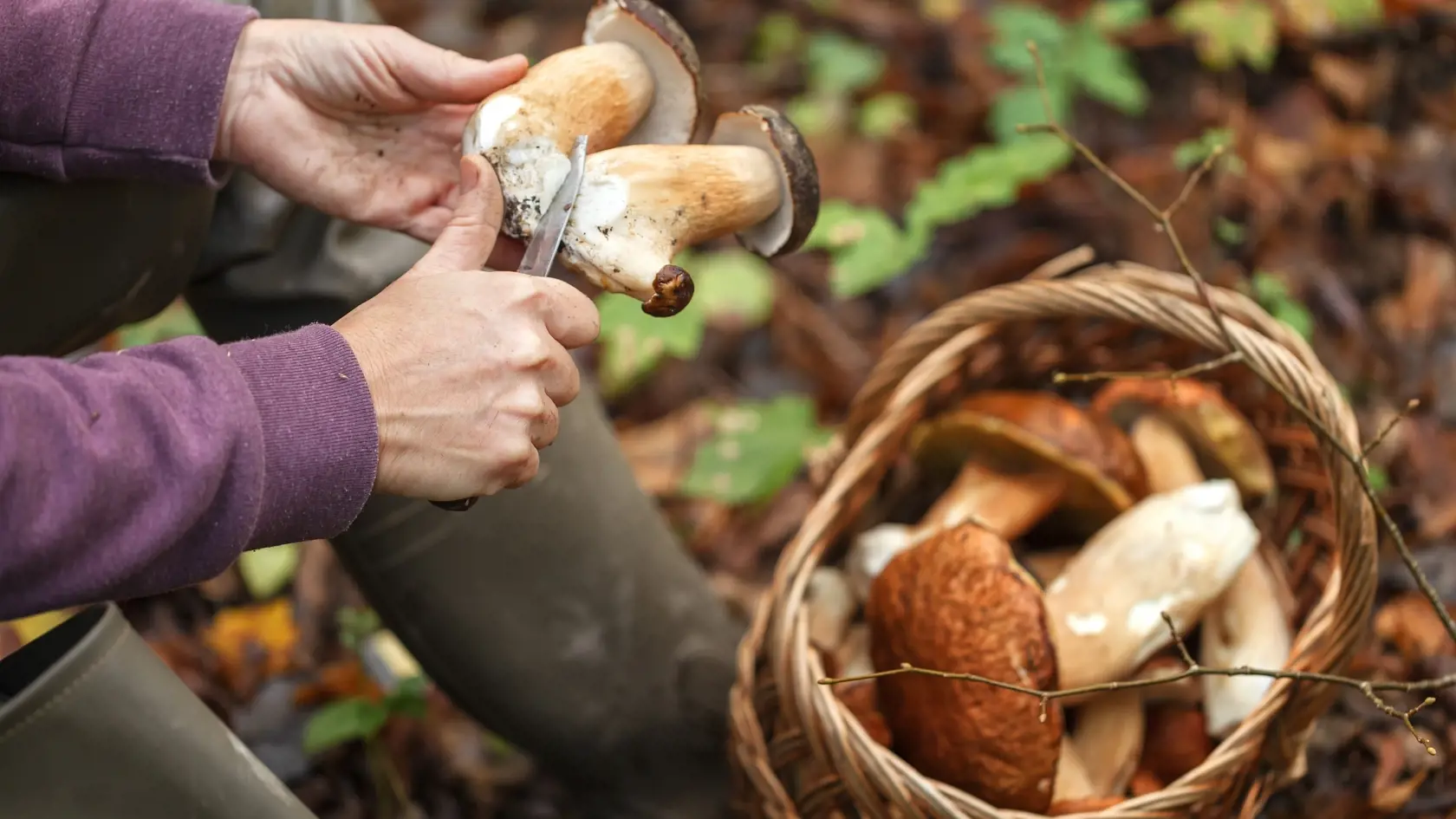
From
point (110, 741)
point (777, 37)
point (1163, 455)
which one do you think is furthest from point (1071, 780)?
point (777, 37)

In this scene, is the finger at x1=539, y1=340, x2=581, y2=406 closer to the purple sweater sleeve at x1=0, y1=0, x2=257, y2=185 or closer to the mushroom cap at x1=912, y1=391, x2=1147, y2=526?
the purple sweater sleeve at x1=0, y1=0, x2=257, y2=185

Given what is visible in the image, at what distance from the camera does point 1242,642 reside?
140 centimetres

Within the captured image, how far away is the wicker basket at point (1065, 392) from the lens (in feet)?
3.81

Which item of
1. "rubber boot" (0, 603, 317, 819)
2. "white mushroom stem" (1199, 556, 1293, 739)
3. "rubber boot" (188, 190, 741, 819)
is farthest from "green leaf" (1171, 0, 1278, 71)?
"rubber boot" (0, 603, 317, 819)

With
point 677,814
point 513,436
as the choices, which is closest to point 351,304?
point 513,436

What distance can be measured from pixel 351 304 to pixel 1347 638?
3.49ft

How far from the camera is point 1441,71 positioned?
2373 millimetres

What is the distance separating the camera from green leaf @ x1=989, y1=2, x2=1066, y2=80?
2.12 metres

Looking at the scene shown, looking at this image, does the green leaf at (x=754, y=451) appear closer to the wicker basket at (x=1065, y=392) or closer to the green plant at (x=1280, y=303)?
the wicker basket at (x=1065, y=392)

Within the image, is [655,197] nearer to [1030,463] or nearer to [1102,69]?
[1030,463]

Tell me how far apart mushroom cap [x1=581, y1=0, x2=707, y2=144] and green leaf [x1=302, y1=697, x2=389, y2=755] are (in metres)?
0.82

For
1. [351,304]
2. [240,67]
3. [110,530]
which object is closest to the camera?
[110,530]

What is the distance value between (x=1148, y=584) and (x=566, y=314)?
0.75m

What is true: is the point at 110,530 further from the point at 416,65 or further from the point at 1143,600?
the point at 1143,600
